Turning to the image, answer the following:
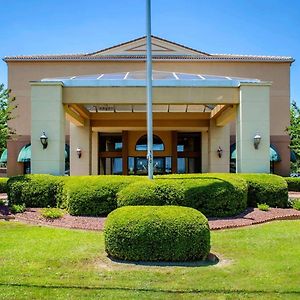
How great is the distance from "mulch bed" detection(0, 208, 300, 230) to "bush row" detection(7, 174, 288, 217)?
45 centimetres

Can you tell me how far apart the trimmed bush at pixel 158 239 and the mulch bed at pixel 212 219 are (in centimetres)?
361

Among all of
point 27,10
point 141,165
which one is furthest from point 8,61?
point 27,10

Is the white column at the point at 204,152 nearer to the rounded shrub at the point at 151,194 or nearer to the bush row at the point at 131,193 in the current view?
the bush row at the point at 131,193

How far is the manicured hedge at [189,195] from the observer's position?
13109mm

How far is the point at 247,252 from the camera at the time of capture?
9.17m

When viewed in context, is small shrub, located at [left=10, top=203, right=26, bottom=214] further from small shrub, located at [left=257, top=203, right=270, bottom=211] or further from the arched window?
the arched window

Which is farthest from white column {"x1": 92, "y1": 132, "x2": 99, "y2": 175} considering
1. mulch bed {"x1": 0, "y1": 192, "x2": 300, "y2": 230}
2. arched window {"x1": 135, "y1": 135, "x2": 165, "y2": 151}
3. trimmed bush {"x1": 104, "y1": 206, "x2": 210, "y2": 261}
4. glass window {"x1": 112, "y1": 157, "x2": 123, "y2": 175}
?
trimmed bush {"x1": 104, "y1": 206, "x2": 210, "y2": 261}

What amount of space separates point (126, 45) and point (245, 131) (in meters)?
19.5

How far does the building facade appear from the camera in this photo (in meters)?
17.6

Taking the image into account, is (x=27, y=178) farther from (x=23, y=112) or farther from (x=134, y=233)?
(x=23, y=112)

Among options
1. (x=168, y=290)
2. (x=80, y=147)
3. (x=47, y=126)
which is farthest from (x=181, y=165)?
(x=168, y=290)

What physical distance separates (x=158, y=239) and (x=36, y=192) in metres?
8.31

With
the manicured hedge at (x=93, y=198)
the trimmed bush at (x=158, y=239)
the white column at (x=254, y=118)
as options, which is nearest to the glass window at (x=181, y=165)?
the white column at (x=254, y=118)

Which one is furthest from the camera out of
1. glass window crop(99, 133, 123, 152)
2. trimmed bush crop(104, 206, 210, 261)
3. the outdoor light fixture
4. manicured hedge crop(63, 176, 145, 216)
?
glass window crop(99, 133, 123, 152)
